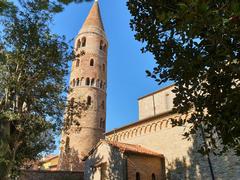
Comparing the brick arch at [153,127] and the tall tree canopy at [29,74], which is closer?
the tall tree canopy at [29,74]

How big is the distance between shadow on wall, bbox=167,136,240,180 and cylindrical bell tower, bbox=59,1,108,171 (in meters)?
9.21

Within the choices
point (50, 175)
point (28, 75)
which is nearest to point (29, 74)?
point (28, 75)

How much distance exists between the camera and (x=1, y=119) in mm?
9727

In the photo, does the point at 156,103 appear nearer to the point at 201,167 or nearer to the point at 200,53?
the point at 201,167

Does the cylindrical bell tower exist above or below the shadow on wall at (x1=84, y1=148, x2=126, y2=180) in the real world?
above

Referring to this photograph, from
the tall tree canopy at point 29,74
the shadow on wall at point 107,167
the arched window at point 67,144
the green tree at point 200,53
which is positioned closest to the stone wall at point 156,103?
the shadow on wall at point 107,167

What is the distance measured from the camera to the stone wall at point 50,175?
18739mm

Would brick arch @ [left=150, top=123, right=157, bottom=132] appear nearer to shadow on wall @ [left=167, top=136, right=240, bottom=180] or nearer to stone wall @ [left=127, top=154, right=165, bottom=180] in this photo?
stone wall @ [left=127, top=154, right=165, bottom=180]

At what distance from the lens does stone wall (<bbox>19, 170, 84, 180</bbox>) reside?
738 inches

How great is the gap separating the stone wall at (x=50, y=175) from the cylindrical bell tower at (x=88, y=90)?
2053 millimetres

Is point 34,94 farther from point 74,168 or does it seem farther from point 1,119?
point 74,168

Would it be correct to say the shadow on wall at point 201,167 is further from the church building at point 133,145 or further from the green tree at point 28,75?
the green tree at point 28,75

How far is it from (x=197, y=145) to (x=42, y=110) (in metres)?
9.68

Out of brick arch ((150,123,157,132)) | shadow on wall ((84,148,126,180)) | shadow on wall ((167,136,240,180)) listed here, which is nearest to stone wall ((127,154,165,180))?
shadow on wall ((84,148,126,180))
